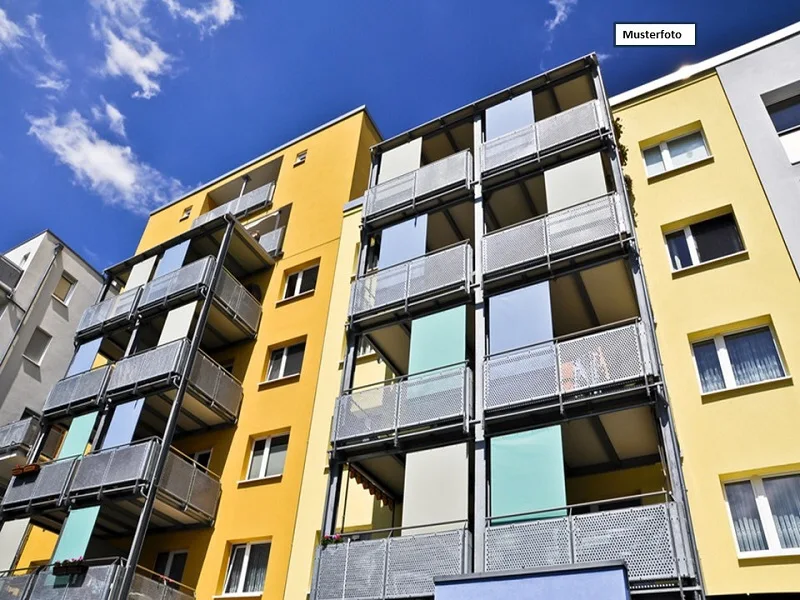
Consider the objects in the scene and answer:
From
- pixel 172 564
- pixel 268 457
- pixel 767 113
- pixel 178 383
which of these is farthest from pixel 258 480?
pixel 767 113

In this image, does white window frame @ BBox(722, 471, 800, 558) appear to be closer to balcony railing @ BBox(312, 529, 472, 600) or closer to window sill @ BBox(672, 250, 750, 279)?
balcony railing @ BBox(312, 529, 472, 600)

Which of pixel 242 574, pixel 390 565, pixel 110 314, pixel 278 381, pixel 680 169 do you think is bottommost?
pixel 390 565

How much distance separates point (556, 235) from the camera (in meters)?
13.8

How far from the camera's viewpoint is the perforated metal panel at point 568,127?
15387 millimetres

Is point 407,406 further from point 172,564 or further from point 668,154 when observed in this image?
point 668,154

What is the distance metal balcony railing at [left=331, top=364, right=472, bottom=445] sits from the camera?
12688 millimetres

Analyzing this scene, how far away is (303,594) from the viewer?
13352mm

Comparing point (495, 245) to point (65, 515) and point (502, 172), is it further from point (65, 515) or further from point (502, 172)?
point (65, 515)

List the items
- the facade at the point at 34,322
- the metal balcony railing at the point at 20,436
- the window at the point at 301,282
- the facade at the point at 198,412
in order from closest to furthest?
the facade at the point at 198,412, the metal balcony railing at the point at 20,436, the window at the point at 301,282, the facade at the point at 34,322

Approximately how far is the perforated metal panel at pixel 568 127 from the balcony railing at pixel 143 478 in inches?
472

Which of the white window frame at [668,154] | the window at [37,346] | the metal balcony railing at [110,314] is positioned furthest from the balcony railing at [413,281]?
the window at [37,346]

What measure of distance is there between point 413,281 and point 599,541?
755 centimetres

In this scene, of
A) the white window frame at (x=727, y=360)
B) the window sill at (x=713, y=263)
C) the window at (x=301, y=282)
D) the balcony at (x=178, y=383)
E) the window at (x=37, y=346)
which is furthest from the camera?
the window at (x=37, y=346)

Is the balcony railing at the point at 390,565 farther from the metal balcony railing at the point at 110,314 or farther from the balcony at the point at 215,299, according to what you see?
the metal balcony railing at the point at 110,314
